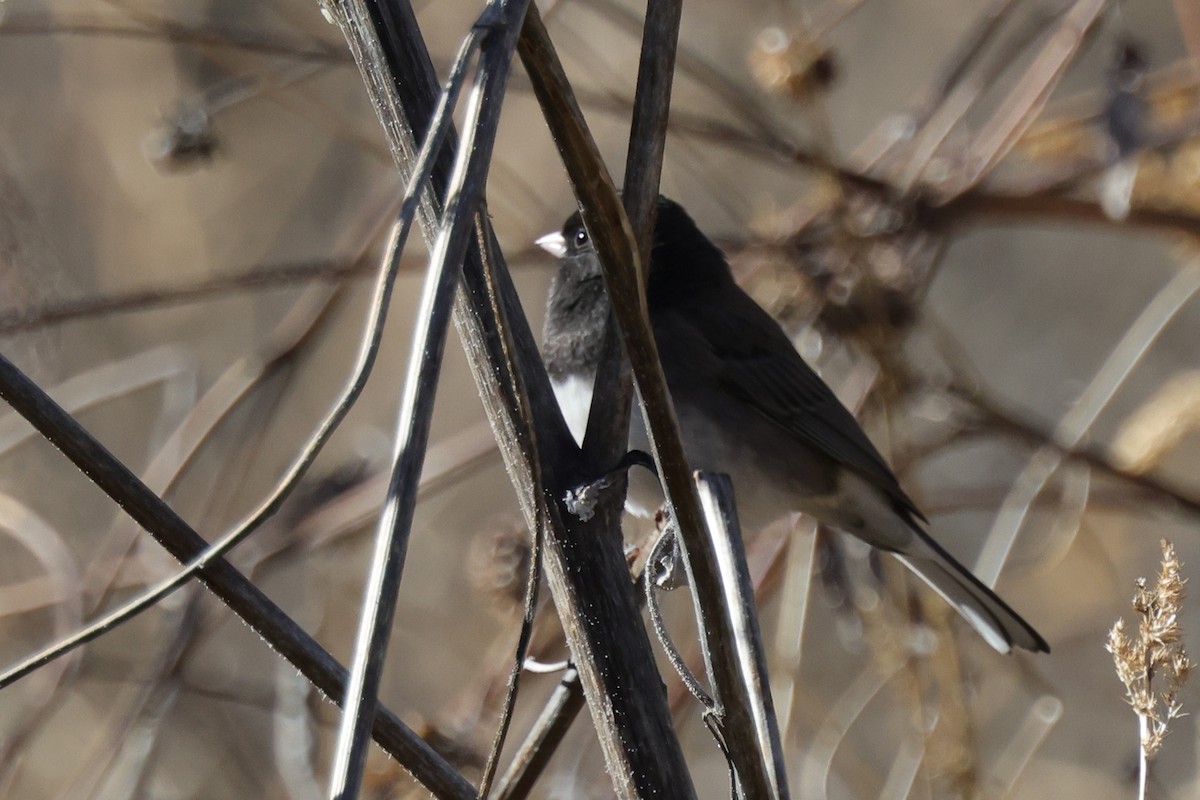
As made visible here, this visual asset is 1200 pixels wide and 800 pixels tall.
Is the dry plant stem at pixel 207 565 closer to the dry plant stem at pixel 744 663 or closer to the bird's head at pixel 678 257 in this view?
the dry plant stem at pixel 744 663

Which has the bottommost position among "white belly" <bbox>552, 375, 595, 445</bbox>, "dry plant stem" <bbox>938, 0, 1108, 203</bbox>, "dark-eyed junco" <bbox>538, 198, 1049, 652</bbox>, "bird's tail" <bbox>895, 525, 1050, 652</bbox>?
"bird's tail" <bbox>895, 525, 1050, 652</bbox>

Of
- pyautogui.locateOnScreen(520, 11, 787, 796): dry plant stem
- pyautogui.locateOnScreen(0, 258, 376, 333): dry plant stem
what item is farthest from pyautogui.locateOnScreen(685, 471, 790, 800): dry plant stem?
pyautogui.locateOnScreen(0, 258, 376, 333): dry plant stem

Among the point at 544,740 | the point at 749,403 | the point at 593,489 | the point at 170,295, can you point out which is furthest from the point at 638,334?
the point at 749,403

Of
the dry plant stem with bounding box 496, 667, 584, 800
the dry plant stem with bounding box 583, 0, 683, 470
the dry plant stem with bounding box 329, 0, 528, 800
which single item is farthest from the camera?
the dry plant stem with bounding box 496, 667, 584, 800

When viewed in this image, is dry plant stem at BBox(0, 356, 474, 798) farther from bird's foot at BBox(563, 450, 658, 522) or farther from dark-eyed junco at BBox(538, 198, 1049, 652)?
dark-eyed junco at BBox(538, 198, 1049, 652)

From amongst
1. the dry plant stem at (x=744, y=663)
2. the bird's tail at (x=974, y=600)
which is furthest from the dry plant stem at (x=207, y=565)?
the bird's tail at (x=974, y=600)

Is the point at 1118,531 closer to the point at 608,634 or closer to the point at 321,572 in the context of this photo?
the point at 321,572

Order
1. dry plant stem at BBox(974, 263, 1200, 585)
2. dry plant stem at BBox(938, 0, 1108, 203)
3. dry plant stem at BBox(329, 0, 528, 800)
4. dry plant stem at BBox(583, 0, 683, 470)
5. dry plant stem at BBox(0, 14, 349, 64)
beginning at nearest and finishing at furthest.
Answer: dry plant stem at BBox(329, 0, 528, 800) → dry plant stem at BBox(583, 0, 683, 470) → dry plant stem at BBox(0, 14, 349, 64) → dry plant stem at BBox(974, 263, 1200, 585) → dry plant stem at BBox(938, 0, 1108, 203)
